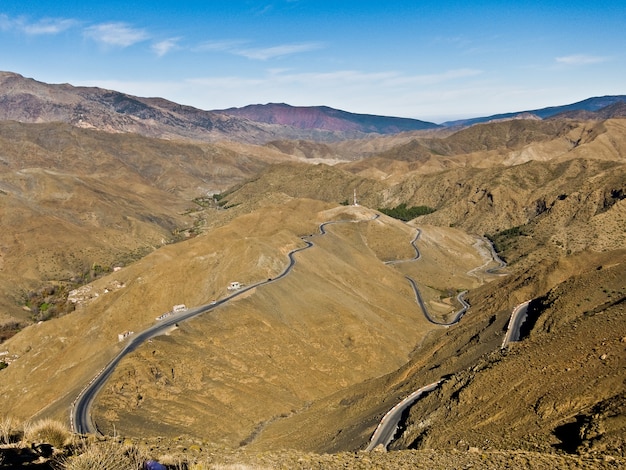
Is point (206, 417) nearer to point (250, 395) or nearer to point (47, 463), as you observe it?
point (250, 395)

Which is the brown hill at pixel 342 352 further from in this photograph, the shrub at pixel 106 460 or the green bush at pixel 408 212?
the green bush at pixel 408 212

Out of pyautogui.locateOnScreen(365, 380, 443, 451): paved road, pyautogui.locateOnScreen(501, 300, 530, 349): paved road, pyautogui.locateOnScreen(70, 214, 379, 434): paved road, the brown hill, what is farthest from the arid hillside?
pyautogui.locateOnScreen(365, 380, 443, 451): paved road

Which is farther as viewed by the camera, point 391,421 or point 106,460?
point 391,421

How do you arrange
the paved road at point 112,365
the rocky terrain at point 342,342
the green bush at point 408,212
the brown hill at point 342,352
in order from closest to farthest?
the rocky terrain at point 342,342 < the brown hill at point 342,352 < the paved road at point 112,365 < the green bush at point 408,212

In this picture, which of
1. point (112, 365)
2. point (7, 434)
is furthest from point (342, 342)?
point (7, 434)

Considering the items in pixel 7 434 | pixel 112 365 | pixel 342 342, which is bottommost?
pixel 342 342

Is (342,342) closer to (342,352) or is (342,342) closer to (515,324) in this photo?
(342,352)

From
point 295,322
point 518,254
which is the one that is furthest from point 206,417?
point 518,254

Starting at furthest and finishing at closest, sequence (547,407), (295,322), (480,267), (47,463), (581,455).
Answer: (480,267) → (295,322) → (547,407) → (581,455) → (47,463)

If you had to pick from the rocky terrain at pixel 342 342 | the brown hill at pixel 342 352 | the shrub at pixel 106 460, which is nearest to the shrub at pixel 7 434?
the shrub at pixel 106 460
